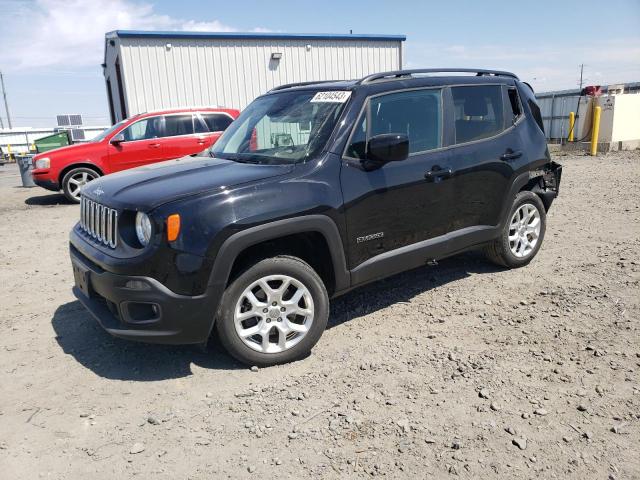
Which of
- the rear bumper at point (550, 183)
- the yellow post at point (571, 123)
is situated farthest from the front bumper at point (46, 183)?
the yellow post at point (571, 123)

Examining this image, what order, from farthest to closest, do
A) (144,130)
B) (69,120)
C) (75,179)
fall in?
(69,120)
(144,130)
(75,179)

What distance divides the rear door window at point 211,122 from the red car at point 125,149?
2 centimetres

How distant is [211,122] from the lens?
36.6 feet

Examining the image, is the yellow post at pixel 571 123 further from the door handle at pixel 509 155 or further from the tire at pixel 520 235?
the door handle at pixel 509 155

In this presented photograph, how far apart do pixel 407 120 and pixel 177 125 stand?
7.81 m

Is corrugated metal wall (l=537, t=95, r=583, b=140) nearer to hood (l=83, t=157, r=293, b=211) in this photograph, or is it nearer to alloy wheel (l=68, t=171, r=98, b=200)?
alloy wheel (l=68, t=171, r=98, b=200)

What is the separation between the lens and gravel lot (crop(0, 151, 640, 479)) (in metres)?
2.63

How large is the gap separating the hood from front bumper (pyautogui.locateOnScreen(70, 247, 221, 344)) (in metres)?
0.47

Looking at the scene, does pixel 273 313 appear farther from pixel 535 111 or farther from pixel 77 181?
pixel 77 181

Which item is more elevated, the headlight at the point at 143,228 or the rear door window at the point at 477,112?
the rear door window at the point at 477,112

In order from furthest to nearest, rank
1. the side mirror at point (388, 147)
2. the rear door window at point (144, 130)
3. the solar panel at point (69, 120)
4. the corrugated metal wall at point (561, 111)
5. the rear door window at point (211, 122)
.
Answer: the solar panel at point (69, 120) → the corrugated metal wall at point (561, 111) → the rear door window at point (211, 122) → the rear door window at point (144, 130) → the side mirror at point (388, 147)

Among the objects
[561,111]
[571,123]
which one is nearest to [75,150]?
[571,123]

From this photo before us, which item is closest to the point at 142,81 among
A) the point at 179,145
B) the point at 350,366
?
the point at 179,145

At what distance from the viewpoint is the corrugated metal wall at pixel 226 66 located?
15.0 meters
